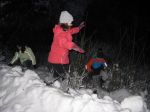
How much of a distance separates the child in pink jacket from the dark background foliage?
1.07m

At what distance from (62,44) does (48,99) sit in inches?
52.8

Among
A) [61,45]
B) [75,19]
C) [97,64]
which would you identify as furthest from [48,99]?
[75,19]

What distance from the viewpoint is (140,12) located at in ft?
35.1

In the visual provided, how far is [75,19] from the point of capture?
8930 mm

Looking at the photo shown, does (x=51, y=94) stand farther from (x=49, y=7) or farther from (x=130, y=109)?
(x=49, y=7)

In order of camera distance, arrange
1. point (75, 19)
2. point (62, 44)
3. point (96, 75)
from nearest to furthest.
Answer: point (62, 44), point (96, 75), point (75, 19)

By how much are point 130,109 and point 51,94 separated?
128cm

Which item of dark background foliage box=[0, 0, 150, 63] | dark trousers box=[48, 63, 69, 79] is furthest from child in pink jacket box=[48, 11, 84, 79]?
dark background foliage box=[0, 0, 150, 63]

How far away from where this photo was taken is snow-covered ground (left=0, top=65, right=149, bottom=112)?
414 centimetres

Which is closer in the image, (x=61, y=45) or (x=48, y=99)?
(x=48, y=99)

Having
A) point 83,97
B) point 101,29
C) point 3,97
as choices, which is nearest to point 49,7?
point 101,29

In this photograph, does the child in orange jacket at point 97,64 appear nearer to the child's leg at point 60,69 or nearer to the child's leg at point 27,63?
the child's leg at point 60,69

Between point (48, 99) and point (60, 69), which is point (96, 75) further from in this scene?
point (48, 99)

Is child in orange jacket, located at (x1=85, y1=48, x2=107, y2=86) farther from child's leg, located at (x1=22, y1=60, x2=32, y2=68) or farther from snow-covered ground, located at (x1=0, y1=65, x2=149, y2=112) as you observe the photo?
child's leg, located at (x1=22, y1=60, x2=32, y2=68)
